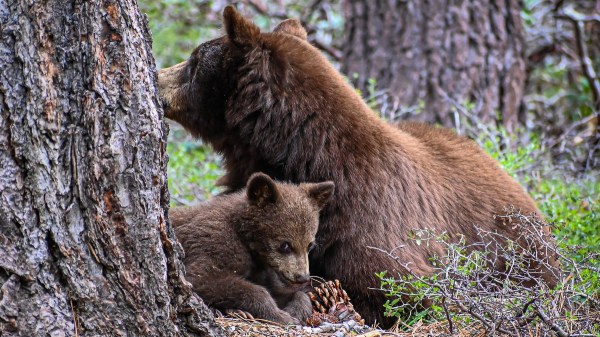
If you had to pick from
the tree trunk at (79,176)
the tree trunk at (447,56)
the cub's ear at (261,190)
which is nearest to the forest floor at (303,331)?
the tree trunk at (79,176)

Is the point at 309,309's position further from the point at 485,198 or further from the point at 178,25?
the point at 178,25

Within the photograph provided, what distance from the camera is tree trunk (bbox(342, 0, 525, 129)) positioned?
8.87 m

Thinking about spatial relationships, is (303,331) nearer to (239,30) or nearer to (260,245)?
(260,245)

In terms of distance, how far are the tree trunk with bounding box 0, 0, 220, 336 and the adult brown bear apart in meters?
1.47

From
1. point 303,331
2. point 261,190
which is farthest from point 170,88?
point 303,331

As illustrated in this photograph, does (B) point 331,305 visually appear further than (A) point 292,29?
No

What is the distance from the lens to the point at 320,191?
4355 mm

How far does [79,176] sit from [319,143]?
186cm

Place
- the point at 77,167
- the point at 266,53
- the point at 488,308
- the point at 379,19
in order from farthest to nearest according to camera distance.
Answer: the point at 379,19 → the point at 266,53 → the point at 488,308 → the point at 77,167

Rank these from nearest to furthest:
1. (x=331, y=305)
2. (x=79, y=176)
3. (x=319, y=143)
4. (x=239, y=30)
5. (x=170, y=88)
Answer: (x=79, y=176)
(x=331, y=305)
(x=319, y=143)
(x=239, y=30)
(x=170, y=88)

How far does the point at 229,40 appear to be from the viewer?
4.89 metres

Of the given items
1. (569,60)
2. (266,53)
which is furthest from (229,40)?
(569,60)

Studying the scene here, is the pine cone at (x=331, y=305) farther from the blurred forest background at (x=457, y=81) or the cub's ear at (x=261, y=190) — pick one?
the blurred forest background at (x=457, y=81)

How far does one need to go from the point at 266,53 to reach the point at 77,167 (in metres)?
1.98
